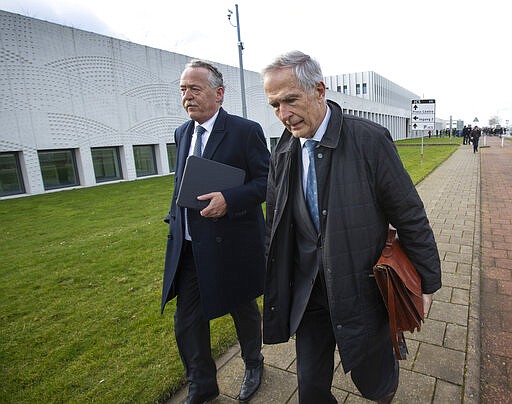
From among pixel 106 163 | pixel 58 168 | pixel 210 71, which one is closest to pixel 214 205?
pixel 210 71

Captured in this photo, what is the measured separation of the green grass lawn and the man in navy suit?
556 millimetres

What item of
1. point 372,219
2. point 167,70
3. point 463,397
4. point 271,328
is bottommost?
point 463,397

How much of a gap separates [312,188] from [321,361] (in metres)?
0.88

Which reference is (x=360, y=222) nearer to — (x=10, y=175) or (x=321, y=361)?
(x=321, y=361)

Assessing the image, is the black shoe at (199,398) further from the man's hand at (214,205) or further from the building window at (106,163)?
the building window at (106,163)

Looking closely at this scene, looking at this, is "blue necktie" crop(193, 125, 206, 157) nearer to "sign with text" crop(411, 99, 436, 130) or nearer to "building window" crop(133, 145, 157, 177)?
"sign with text" crop(411, 99, 436, 130)

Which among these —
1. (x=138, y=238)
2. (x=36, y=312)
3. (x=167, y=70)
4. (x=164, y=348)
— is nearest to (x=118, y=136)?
(x=167, y=70)

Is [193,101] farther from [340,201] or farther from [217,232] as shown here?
[340,201]

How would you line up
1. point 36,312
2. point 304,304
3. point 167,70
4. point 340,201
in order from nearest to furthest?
point 340,201 < point 304,304 < point 36,312 < point 167,70

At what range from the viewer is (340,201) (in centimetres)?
153

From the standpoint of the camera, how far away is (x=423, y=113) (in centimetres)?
1775

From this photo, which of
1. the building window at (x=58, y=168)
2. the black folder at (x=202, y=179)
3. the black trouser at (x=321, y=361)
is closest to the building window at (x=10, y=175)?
the building window at (x=58, y=168)

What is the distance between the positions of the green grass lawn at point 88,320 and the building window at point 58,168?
348 inches

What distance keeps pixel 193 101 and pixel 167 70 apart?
2075 centimetres
